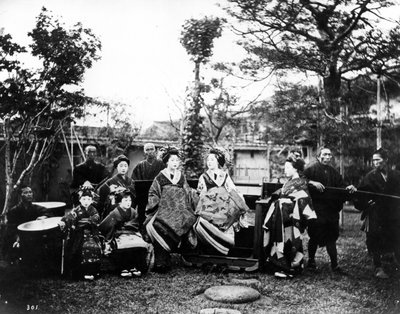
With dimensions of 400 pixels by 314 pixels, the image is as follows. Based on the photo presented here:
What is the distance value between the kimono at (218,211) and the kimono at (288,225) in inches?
14.3

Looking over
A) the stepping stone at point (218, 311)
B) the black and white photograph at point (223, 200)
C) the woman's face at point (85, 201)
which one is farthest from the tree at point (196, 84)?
the stepping stone at point (218, 311)

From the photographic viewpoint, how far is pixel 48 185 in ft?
21.3

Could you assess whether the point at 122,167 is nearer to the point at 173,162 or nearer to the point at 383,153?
the point at 173,162

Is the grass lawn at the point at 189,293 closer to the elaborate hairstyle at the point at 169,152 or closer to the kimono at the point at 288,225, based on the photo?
the kimono at the point at 288,225

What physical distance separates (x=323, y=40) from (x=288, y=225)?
2.34 metres

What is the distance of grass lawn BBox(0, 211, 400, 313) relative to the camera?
324 centimetres

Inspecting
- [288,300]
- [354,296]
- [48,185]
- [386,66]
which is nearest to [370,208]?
[354,296]

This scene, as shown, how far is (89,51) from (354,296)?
3977 millimetres

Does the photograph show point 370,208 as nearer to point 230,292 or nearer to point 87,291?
point 230,292

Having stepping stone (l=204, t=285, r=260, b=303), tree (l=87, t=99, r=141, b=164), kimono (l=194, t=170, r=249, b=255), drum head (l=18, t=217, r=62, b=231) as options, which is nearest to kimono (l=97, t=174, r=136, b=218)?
drum head (l=18, t=217, r=62, b=231)

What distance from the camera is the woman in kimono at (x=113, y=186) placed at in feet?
13.5

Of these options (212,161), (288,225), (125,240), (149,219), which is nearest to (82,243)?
(125,240)

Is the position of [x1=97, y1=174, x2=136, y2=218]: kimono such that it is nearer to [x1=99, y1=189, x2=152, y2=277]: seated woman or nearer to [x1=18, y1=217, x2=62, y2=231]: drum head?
[x1=99, y1=189, x2=152, y2=277]: seated woman

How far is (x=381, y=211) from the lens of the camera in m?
3.96
